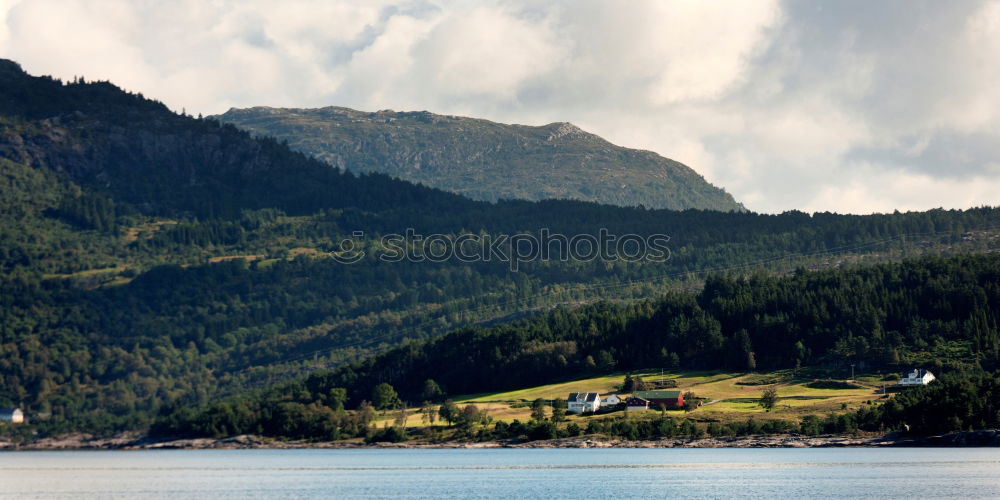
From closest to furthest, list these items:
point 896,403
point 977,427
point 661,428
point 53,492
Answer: point 53,492, point 977,427, point 896,403, point 661,428

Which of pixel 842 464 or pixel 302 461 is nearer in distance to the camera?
pixel 842 464

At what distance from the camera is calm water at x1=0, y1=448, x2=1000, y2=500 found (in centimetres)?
11594

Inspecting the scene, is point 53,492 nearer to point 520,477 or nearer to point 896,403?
point 520,477

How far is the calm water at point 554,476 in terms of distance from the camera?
116 metres

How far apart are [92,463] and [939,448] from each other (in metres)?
114

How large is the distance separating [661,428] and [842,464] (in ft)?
156

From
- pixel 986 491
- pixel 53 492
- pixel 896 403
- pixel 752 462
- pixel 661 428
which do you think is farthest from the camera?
pixel 661 428

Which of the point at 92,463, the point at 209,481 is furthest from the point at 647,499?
the point at 92,463

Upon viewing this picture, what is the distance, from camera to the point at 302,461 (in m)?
177

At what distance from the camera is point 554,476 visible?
136 m

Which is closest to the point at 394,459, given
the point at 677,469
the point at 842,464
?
the point at 677,469

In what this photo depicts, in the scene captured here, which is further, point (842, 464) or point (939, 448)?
point (939, 448)

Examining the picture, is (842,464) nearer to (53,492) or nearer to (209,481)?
(209,481)

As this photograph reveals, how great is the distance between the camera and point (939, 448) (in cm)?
15875
